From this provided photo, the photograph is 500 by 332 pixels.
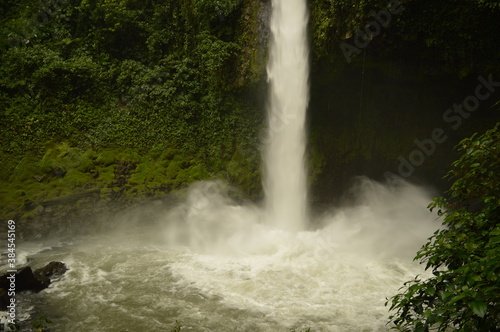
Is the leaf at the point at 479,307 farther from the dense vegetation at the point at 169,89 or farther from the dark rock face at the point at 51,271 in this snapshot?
the dense vegetation at the point at 169,89

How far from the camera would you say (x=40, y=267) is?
965cm

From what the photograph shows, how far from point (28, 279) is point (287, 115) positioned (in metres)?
9.03

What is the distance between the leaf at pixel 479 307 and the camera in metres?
2.12

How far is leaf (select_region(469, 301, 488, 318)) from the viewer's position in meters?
2.12

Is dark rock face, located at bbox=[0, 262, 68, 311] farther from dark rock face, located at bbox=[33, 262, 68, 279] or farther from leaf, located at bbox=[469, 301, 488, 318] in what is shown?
leaf, located at bbox=[469, 301, 488, 318]

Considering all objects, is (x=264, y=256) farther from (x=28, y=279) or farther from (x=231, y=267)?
(x=28, y=279)

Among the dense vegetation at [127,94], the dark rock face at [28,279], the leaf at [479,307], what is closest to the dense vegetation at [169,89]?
→ the dense vegetation at [127,94]

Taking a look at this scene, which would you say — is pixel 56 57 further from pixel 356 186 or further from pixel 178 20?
pixel 356 186

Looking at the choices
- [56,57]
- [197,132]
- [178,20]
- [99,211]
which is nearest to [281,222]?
[197,132]

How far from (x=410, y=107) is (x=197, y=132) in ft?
27.1

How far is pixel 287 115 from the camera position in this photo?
1302cm

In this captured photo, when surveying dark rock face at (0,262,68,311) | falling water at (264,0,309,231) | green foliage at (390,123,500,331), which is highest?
falling water at (264,0,309,231)

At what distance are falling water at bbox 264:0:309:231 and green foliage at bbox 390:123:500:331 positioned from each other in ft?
29.4

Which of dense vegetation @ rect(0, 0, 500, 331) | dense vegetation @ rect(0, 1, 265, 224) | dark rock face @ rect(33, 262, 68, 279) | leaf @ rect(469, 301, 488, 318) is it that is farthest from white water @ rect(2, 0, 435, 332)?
leaf @ rect(469, 301, 488, 318)
